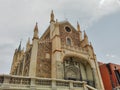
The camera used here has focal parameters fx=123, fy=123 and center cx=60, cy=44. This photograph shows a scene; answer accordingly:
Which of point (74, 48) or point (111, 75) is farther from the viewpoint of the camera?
point (111, 75)

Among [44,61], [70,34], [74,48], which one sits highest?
[70,34]

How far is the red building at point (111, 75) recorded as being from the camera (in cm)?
2240

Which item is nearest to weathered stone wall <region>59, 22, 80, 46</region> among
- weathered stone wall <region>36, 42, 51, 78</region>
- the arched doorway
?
the arched doorway

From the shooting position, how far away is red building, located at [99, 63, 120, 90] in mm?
22403

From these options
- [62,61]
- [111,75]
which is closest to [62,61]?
[62,61]

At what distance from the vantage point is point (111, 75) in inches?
909

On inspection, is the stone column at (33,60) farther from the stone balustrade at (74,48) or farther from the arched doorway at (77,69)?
the arched doorway at (77,69)

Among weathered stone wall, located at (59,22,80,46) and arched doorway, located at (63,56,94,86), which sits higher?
weathered stone wall, located at (59,22,80,46)

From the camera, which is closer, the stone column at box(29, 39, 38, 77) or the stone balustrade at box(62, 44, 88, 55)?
the stone column at box(29, 39, 38, 77)

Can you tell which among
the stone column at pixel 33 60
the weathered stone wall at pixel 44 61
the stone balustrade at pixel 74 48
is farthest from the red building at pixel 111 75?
the stone column at pixel 33 60

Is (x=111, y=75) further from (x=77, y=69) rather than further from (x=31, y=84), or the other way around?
(x=31, y=84)

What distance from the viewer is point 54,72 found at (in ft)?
59.3

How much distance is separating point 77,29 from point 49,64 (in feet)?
43.9

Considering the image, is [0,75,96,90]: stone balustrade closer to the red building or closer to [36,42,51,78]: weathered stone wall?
[36,42,51,78]: weathered stone wall
